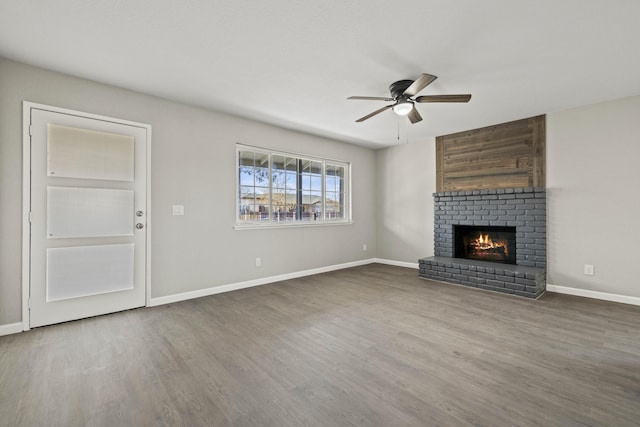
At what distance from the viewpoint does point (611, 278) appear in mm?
3531

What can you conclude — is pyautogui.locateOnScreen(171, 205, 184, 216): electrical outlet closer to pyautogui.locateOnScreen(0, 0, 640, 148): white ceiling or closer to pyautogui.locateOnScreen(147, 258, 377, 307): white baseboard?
pyautogui.locateOnScreen(147, 258, 377, 307): white baseboard

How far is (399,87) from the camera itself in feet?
9.68

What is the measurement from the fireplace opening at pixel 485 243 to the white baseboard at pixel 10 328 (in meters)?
5.65

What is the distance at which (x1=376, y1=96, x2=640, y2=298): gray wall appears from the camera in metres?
3.42

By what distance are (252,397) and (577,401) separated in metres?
1.90

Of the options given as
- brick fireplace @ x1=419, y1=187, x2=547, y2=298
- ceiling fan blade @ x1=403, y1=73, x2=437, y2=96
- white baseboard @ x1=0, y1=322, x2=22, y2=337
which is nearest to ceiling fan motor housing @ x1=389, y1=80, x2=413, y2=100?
ceiling fan blade @ x1=403, y1=73, x2=437, y2=96

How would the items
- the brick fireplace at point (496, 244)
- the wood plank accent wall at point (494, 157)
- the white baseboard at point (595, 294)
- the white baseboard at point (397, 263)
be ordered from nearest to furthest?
the white baseboard at point (595, 294) < the brick fireplace at point (496, 244) < the wood plank accent wall at point (494, 157) < the white baseboard at point (397, 263)

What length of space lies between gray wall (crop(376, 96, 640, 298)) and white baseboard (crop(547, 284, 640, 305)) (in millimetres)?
37

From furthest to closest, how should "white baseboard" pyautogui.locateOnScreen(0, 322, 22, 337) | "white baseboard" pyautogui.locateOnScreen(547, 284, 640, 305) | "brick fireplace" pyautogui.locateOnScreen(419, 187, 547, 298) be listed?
"brick fireplace" pyautogui.locateOnScreen(419, 187, 547, 298) → "white baseboard" pyautogui.locateOnScreen(547, 284, 640, 305) → "white baseboard" pyautogui.locateOnScreen(0, 322, 22, 337)

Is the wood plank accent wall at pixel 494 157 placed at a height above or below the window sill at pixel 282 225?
above

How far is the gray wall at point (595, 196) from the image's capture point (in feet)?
11.2

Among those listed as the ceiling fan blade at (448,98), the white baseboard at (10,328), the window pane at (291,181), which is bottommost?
the white baseboard at (10,328)

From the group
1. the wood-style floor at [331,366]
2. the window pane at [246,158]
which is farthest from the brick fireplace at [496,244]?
the window pane at [246,158]

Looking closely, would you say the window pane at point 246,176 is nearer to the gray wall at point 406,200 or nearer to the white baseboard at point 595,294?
the gray wall at point 406,200
